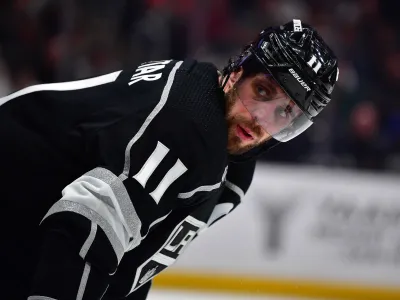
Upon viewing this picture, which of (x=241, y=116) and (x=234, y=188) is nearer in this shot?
(x=241, y=116)

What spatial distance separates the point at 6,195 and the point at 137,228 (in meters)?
0.30

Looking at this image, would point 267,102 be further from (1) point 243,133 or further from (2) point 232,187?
(2) point 232,187

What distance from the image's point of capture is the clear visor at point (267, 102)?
5.48 ft

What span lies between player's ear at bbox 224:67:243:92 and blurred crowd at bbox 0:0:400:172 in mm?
2915

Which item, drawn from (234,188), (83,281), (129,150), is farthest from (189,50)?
(83,281)

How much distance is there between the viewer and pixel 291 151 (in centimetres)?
461

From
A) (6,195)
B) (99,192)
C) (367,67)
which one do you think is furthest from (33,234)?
(367,67)

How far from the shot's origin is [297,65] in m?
1.63

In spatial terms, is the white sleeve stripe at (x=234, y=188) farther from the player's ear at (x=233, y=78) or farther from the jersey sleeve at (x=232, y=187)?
the player's ear at (x=233, y=78)

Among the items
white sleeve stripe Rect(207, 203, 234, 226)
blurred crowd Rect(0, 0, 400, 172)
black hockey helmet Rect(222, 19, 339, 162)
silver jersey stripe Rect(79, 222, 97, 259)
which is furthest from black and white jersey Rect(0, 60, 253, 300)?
blurred crowd Rect(0, 0, 400, 172)

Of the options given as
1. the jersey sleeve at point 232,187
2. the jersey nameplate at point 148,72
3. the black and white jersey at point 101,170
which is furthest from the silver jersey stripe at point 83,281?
the jersey sleeve at point 232,187

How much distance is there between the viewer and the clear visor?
5.48 ft

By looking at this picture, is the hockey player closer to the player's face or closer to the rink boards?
the player's face

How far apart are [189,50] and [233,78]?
3.15m
